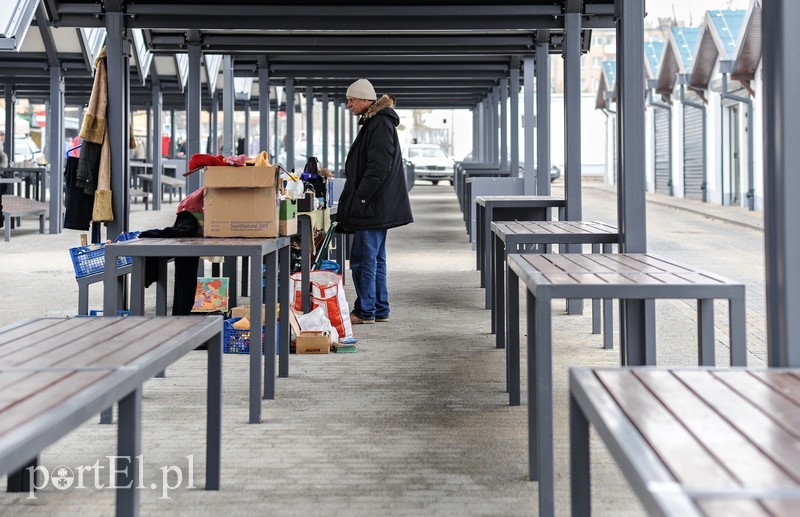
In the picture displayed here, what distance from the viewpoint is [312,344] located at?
6.32m

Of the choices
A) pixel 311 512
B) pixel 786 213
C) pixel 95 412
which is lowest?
pixel 311 512

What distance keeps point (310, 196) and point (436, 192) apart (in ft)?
88.7

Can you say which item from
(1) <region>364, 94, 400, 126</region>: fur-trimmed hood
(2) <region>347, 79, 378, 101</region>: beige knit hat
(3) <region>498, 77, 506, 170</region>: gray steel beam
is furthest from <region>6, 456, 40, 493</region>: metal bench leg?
(3) <region>498, 77, 506, 170</region>: gray steel beam

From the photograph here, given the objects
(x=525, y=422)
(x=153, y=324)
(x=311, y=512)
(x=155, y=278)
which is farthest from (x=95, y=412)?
(x=155, y=278)

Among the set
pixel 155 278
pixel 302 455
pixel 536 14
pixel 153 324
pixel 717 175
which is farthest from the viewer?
pixel 717 175

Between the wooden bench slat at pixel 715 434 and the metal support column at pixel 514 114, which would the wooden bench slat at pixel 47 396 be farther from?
the metal support column at pixel 514 114

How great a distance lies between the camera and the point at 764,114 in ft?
9.41

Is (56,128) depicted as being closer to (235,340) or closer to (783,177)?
(235,340)

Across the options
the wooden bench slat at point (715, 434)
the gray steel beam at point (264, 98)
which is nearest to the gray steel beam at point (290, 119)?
the gray steel beam at point (264, 98)

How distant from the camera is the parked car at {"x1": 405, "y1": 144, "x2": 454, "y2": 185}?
3812 centimetres

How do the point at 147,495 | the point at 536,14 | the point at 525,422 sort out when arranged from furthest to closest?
1. the point at 536,14
2. the point at 525,422
3. the point at 147,495

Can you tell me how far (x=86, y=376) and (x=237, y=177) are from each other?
2.71 m

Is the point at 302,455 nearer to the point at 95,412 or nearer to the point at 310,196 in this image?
the point at 95,412

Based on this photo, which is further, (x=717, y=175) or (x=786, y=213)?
(x=717, y=175)
